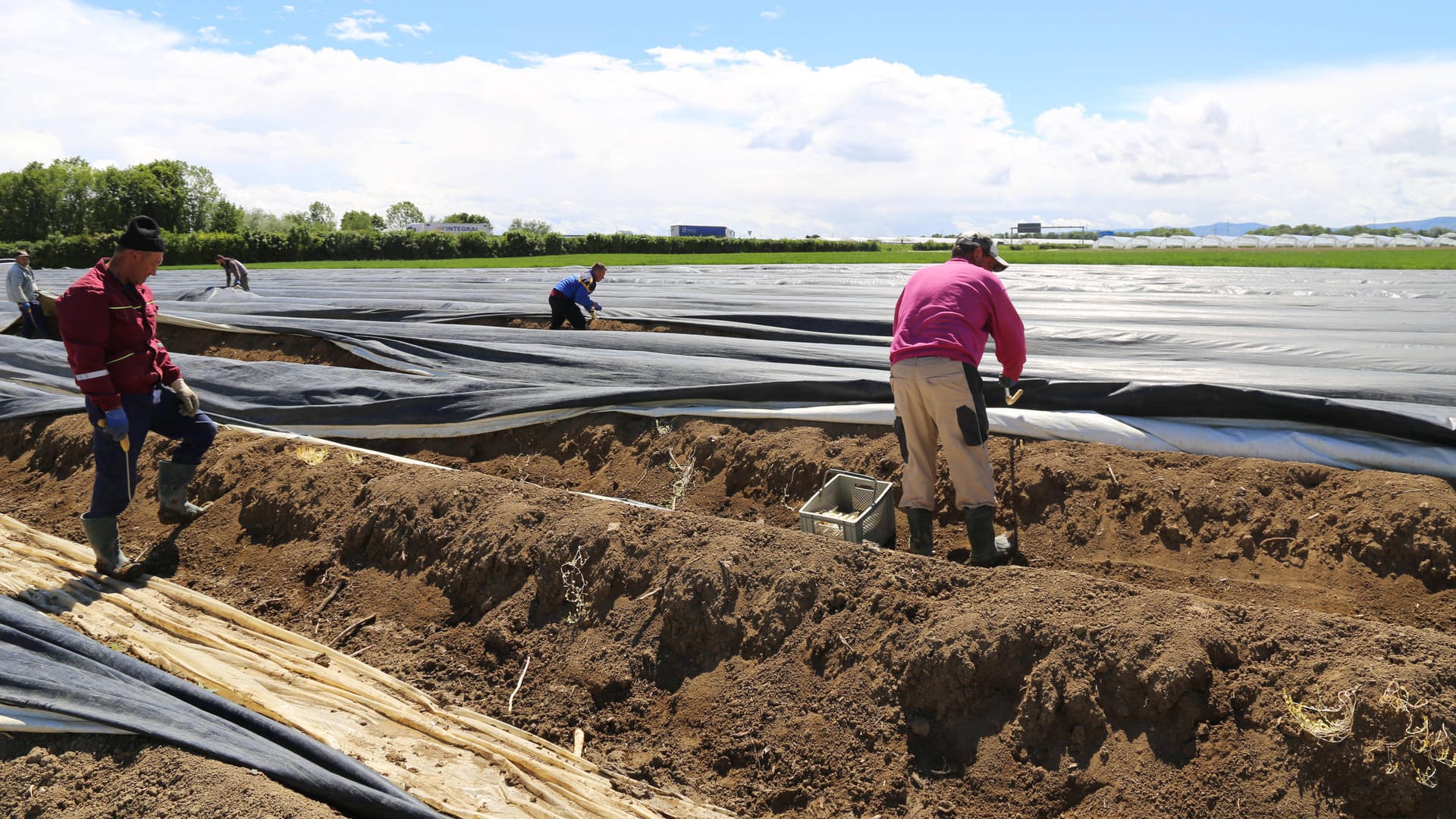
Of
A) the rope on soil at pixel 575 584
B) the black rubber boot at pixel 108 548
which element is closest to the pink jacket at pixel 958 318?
the rope on soil at pixel 575 584

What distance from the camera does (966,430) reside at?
3928 mm

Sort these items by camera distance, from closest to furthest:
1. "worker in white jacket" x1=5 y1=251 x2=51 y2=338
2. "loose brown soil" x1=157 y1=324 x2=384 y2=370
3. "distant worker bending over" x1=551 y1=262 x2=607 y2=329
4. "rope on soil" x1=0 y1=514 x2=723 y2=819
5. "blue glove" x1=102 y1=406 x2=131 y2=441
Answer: "rope on soil" x1=0 y1=514 x2=723 y2=819
"blue glove" x1=102 y1=406 x2=131 y2=441
"loose brown soil" x1=157 y1=324 x2=384 y2=370
"distant worker bending over" x1=551 y1=262 x2=607 y2=329
"worker in white jacket" x1=5 y1=251 x2=51 y2=338

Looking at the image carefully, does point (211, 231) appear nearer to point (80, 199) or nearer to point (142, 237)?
point (80, 199)

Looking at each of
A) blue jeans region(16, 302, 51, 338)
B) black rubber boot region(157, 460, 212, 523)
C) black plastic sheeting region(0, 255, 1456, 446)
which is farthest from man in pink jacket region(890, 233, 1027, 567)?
blue jeans region(16, 302, 51, 338)

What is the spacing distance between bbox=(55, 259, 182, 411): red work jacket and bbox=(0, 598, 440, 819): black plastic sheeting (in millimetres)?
1528

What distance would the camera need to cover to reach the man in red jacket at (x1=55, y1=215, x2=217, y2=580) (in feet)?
14.0

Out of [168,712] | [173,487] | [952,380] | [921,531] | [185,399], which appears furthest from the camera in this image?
[173,487]

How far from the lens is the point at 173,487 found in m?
5.16

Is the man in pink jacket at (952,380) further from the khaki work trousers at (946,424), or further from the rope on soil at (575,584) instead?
the rope on soil at (575,584)

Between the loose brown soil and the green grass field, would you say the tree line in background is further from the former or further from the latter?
the loose brown soil

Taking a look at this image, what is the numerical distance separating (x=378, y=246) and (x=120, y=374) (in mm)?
37667

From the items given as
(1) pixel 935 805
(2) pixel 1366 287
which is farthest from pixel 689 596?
(2) pixel 1366 287

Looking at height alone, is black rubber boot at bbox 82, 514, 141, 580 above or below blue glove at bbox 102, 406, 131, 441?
below

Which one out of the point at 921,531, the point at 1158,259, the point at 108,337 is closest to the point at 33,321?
the point at 108,337
